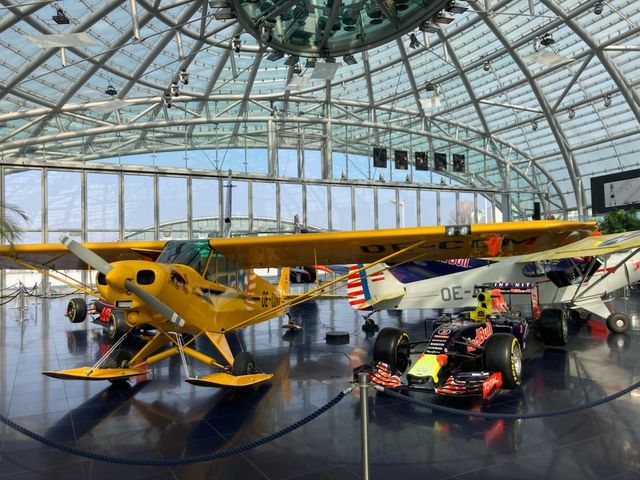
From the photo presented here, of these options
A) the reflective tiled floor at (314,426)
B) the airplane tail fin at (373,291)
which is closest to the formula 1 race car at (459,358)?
the reflective tiled floor at (314,426)

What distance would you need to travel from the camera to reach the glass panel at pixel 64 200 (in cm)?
2372

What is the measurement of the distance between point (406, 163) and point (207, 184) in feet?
41.5

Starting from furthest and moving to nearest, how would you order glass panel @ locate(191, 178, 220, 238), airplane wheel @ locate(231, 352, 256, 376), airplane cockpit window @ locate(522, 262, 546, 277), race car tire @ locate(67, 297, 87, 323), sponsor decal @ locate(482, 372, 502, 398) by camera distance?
glass panel @ locate(191, 178, 220, 238), race car tire @ locate(67, 297, 87, 323), airplane cockpit window @ locate(522, 262, 546, 277), airplane wheel @ locate(231, 352, 256, 376), sponsor decal @ locate(482, 372, 502, 398)

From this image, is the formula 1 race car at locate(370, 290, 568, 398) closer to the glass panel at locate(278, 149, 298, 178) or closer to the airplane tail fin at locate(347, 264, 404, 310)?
the airplane tail fin at locate(347, 264, 404, 310)

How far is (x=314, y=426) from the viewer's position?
5.42 meters

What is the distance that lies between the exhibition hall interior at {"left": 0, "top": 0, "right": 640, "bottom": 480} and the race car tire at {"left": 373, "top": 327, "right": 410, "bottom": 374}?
0.03m

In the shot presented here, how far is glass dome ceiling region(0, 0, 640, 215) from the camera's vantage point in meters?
19.3

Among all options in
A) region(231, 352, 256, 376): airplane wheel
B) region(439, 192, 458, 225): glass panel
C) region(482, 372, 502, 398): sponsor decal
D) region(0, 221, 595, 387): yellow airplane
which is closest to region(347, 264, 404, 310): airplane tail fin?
region(0, 221, 595, 387): yellow airplane

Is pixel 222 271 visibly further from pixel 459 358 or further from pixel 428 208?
pixel 428 208

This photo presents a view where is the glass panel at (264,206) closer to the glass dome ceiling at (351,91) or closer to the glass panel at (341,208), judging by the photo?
the glass dome ceiling at (351,91)

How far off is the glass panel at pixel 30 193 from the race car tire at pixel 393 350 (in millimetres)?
21419

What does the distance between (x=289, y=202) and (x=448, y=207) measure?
11018 mm

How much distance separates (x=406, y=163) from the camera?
3145 centimetres

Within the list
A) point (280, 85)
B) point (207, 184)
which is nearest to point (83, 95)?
point (207, 184)
